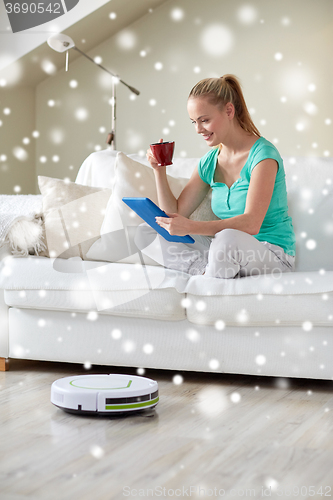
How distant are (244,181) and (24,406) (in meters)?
1.02

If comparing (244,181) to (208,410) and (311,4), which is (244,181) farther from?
(311,4)

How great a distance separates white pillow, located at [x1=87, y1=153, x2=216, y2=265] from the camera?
1.91 m

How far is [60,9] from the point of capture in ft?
11.5

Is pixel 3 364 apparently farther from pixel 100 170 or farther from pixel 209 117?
pixel 209 117

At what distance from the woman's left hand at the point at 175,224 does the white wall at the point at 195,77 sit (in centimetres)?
232

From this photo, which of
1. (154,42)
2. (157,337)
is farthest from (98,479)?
(154,42)

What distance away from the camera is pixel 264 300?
1.55 m

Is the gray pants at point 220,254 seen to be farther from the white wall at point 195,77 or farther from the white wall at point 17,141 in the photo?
the white wall at point 17,141

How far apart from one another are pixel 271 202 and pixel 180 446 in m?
0.95

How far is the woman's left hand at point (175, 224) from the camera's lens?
61.6 inches

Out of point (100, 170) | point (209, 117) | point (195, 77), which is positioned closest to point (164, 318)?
point (209, 117)
